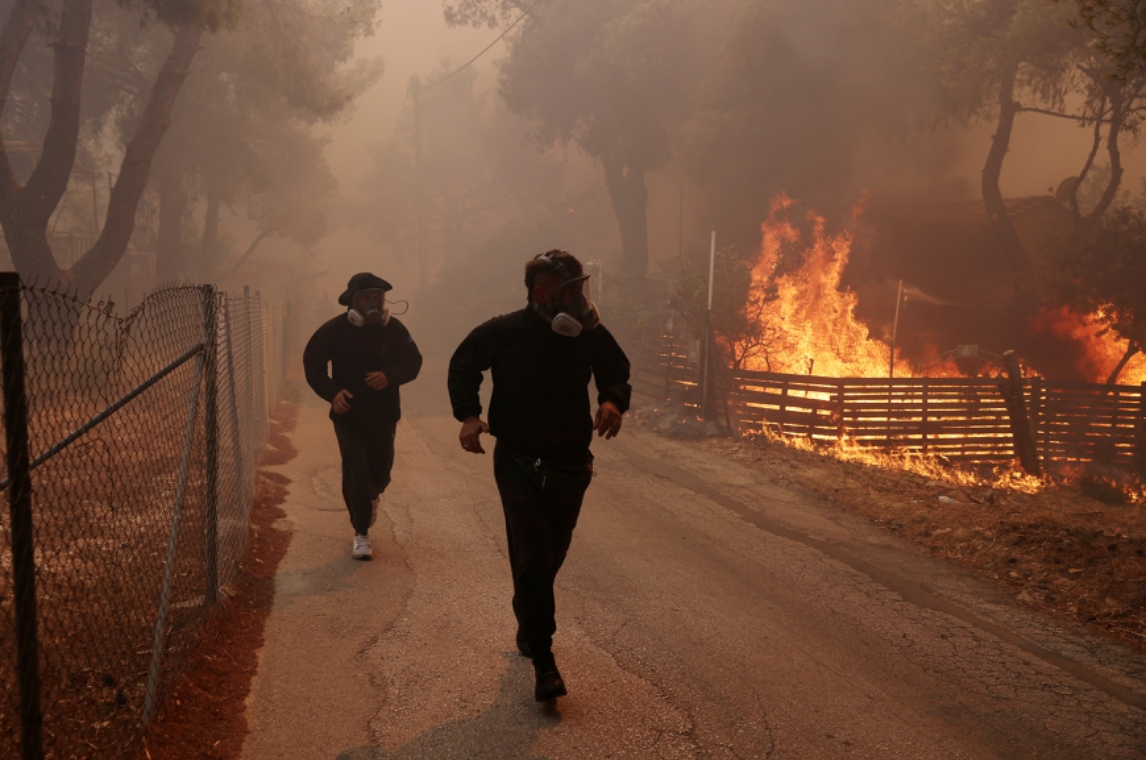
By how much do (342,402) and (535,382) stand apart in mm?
2560

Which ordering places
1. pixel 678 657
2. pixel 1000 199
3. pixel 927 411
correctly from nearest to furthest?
pixel 678 657, pixel 927 411, pixel 1000 199

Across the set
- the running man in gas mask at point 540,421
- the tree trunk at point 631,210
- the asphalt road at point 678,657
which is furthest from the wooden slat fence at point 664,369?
the running man in gas mask at point 540,421

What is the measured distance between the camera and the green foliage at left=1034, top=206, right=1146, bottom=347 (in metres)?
21.7

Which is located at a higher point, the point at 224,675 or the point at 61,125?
the point at 61,125

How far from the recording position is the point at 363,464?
21.8 ft

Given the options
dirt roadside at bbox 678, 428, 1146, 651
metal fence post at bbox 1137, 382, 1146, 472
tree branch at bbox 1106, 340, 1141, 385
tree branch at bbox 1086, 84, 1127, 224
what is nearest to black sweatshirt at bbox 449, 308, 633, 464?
dirt roadside at bbox 678, 428, 1146, 651

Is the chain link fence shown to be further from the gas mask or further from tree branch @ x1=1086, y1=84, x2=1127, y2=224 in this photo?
tree branch @ x1=1086, y1=84, x2=1127, y2=224

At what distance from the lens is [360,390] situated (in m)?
6.57

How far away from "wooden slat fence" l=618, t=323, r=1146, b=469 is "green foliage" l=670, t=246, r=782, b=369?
2.65ft

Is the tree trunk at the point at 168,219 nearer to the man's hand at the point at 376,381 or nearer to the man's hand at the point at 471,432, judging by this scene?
the man's hand at the point at 376,381

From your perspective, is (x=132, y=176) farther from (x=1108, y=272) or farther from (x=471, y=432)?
(x=1108, y=272)

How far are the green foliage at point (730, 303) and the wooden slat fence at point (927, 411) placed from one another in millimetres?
809

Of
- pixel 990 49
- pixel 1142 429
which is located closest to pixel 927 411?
pixel 1142 429

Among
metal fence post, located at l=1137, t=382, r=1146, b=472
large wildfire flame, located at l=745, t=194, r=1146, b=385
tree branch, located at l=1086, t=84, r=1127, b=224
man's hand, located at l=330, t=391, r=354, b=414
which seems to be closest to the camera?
man's hand, located at l=330, t=391, r=354, b=414
